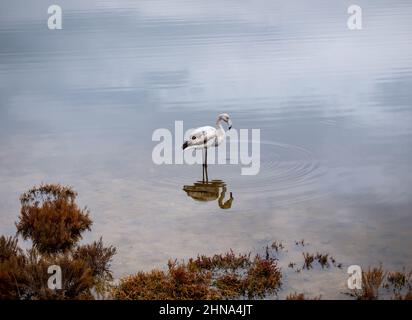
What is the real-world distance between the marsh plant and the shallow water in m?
0.32

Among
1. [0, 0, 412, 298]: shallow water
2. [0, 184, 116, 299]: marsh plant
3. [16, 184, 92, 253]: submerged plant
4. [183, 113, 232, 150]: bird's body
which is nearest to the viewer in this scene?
[0, 184, 116, 299]: marsh plant

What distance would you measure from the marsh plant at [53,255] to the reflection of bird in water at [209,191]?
7.19ft

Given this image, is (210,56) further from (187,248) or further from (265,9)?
(187,248)

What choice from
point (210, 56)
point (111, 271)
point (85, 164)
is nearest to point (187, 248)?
point (111, 271)

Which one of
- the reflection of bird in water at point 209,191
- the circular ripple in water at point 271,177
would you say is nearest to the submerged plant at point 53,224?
the circular ripple in water at point 271,177

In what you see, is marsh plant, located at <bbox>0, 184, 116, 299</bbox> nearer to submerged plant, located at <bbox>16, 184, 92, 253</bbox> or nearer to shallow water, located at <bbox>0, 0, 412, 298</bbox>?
submerged plant, located at <bbox>16, 184, 92, 253</bbox>

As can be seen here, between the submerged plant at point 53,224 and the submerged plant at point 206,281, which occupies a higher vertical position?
the submerged plant at point 53,224

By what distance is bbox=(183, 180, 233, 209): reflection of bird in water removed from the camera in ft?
39.2

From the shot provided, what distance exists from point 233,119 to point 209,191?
4.73m

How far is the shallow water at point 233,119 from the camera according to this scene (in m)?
10.6

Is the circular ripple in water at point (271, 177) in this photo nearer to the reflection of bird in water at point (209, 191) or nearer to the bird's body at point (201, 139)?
the reflection of bird in water at point (209, 191)

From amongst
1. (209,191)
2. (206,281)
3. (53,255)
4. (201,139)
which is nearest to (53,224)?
(53,255)

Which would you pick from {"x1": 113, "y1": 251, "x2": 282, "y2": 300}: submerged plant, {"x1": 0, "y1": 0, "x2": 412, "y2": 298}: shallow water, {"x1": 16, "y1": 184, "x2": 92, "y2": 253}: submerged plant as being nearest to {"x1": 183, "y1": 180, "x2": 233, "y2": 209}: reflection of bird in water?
{"x1": 0, "y1": 0, "x2": 412, "y2": 298}: shallow water

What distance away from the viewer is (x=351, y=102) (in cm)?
1780
